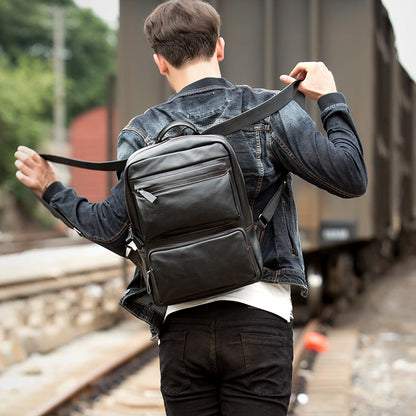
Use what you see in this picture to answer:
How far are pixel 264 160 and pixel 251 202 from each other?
0.37ft

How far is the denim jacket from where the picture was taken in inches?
62.2

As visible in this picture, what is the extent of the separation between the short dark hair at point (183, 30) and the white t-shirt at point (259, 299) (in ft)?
1.99

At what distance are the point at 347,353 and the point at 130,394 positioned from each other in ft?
7.87

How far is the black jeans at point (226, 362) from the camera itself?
1.56m

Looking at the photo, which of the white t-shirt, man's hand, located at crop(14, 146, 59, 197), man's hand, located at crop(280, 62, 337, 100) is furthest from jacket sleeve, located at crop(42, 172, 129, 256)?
man's hand, located at crop(280, 62, 337, 100)

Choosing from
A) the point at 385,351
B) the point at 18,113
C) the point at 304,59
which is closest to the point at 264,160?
the point at 304,59

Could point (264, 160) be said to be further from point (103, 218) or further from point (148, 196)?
point (103, 218)

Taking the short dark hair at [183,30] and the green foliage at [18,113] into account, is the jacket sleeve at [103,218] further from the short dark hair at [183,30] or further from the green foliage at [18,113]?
the green foliage at [18,113]

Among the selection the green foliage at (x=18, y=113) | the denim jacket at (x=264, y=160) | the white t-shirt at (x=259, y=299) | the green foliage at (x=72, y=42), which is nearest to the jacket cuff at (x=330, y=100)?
the denim jacket at (x=264, y=160)

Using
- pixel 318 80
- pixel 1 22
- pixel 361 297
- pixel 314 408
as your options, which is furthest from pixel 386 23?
pixel 1 22

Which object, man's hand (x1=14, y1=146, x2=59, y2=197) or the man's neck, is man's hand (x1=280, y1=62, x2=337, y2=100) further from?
man's hand (x1=14, y1=146, x2=59, y2=197)

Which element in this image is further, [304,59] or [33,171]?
[304,59]

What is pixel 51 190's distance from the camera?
5.82 ft

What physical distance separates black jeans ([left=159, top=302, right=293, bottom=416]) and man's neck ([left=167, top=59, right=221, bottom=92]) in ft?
1.93
